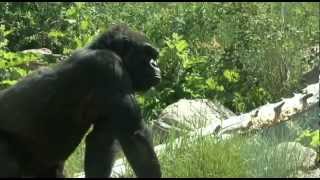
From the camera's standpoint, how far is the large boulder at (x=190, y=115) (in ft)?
25.8

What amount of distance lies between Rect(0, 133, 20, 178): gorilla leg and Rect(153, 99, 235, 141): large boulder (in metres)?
2.68

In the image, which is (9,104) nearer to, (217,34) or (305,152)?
(305,152)

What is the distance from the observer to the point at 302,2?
13.9m

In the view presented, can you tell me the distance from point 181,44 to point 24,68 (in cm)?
200

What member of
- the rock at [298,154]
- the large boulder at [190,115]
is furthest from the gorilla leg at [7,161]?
the large boulder at [190,115]

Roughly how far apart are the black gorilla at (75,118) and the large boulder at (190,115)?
2.49m

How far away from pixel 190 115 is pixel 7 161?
382cm

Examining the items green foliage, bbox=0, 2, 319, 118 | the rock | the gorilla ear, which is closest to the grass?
the rock

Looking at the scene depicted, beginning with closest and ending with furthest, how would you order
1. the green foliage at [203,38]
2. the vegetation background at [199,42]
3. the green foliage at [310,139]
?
the green foliage at [310,139] < the vegetation background at [199,42] < the green foliage at [203,38]

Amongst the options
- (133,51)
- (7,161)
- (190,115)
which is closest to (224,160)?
(133,51)

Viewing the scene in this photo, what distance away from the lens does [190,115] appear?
8508mm

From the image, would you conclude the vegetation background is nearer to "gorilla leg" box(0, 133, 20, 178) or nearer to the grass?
the grass

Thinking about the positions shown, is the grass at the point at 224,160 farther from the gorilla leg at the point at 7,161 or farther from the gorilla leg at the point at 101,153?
the gorilla leg at the point at 7,161

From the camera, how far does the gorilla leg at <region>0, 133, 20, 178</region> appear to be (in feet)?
16.0
